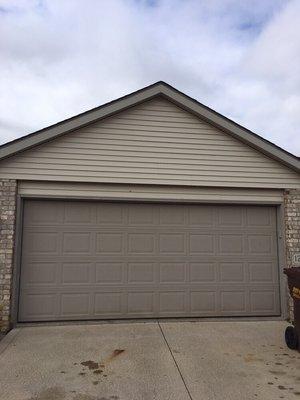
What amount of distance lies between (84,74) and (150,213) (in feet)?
26.0

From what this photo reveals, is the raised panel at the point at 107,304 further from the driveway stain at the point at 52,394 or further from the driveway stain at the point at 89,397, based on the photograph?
the driveway stain at the point at 89,397

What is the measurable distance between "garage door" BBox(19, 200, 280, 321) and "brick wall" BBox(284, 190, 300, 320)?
0.30m

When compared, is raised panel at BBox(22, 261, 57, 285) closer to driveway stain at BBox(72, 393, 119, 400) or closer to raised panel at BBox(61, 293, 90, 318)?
raised panel at BBox(61, 293, 90, 318)

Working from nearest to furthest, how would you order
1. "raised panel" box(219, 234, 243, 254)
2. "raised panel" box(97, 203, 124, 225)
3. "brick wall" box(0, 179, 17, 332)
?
"brick wall" box(0, 179, 17, 332)
"raised panel" box(97, 203, 124, 225)
"raised panel" box(219, 234, 243, 254)

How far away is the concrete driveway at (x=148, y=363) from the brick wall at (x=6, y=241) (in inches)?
19.9

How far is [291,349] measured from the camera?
5.74 meters

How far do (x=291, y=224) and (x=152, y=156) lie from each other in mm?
3266

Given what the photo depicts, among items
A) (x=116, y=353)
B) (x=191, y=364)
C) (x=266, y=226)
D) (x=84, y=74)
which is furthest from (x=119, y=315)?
(x=84, y=74)

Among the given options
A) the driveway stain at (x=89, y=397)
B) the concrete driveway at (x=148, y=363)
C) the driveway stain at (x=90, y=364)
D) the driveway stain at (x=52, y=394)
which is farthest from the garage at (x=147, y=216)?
the driveway stain at (x=89, y=397)

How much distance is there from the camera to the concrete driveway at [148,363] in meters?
4.25

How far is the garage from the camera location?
23.6 ft

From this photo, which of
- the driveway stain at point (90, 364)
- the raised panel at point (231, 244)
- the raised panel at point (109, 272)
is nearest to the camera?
the driveway stain at point (90, 364)

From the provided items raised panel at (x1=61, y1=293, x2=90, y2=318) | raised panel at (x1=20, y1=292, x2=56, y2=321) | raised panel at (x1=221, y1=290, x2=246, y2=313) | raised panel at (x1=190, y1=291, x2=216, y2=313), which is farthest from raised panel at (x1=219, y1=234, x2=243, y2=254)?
raised panel at (x1=20, y1=292, x2=56, y2=321)

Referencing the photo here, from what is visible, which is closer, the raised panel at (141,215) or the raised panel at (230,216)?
the raised panel at (141,215)
